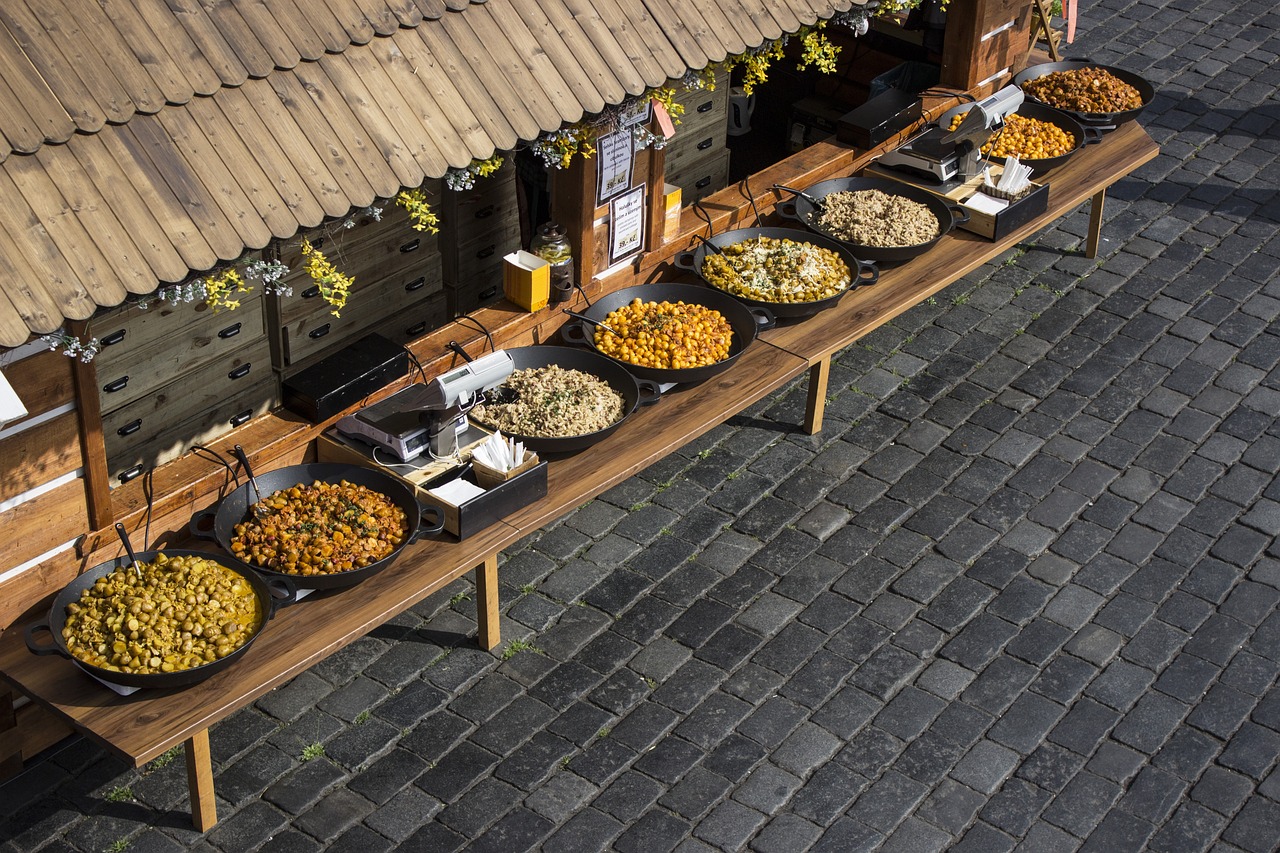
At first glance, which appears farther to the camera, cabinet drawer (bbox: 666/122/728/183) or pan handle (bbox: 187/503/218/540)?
cabinet drawer (bbox: 666/122/728/183)

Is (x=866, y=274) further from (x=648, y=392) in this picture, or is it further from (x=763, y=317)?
(x=648, y=392)

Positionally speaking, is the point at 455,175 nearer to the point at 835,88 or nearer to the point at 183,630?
the point at 183,630

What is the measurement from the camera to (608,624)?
27.4 feet

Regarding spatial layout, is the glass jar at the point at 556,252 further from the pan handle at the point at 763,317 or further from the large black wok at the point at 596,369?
the pan handle at the point at 763,317

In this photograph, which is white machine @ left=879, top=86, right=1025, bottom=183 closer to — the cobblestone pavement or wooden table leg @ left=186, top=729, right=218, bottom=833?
the cobblestone pavement

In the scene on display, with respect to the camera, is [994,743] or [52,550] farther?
[994,743]

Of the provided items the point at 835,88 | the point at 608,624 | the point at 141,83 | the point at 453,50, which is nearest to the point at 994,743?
the point at 608,624

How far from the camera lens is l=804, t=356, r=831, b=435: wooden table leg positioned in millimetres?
9516

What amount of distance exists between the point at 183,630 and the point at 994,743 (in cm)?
386

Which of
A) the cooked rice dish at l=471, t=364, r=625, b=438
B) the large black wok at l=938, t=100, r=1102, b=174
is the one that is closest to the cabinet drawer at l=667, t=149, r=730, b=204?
the large black wok at l=938, t=100, r=1102, b=174

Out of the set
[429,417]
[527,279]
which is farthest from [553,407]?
[527,279]

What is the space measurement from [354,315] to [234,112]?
7.43 ft

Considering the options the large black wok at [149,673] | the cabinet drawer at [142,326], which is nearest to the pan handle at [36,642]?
the large black wok at [149,673]

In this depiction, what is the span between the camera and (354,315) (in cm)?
886
